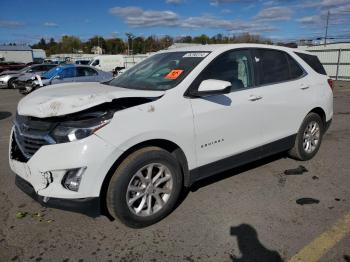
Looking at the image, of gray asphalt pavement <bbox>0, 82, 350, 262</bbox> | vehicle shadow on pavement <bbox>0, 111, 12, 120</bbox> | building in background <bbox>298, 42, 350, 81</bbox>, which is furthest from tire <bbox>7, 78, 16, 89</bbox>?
gray asphalt pavement <bbox>0, 82, 350, 262</bbox>

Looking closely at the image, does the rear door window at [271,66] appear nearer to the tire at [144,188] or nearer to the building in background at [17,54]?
the tire at [144,188]

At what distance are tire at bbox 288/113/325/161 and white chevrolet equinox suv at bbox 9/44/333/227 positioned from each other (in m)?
0.34

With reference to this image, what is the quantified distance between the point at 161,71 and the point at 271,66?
1.57m

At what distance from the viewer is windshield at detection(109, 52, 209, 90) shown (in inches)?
149

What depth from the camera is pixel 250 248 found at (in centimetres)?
307

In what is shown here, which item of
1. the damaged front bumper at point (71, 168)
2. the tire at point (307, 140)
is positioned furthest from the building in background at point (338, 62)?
the damaged front bumper at point (71, 168)

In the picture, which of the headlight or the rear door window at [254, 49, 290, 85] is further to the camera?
the rear door window at [254, 49, 290, 85]

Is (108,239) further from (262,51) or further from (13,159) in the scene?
(262,51)

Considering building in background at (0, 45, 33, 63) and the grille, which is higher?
building in background at (0, 45, 33, 63)

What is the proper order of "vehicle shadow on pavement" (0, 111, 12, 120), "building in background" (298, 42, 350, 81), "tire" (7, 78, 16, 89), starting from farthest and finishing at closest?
"tire" (7, 78, 16, 89) < "building in background" (298, 42, 350, 81) < "vehicle shadow on pavement" (0, 111, 12, 120)

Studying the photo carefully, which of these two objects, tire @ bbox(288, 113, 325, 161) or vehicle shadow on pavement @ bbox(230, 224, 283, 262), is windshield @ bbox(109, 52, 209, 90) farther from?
tire @ bbox(288, 113, 325, 161)

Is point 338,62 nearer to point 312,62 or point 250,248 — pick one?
point 312,62

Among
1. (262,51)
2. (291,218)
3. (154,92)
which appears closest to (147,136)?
(154,92)

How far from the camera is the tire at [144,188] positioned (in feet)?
10.3
